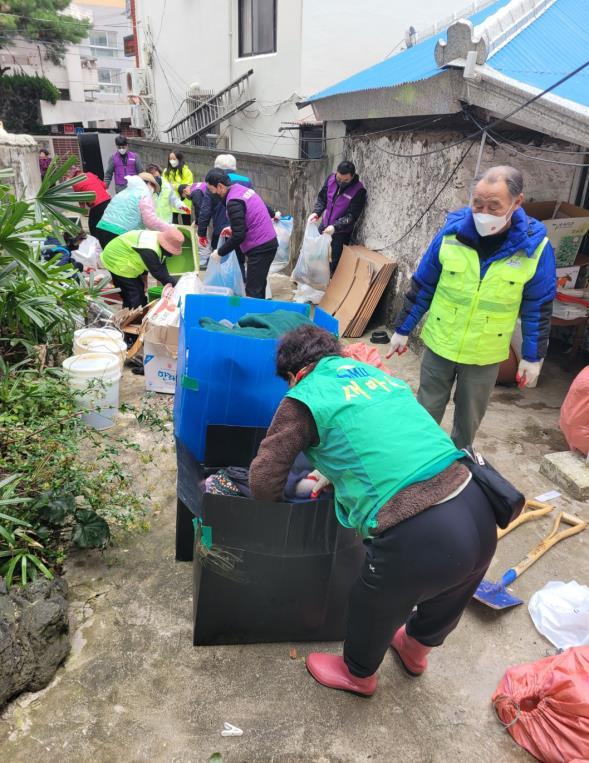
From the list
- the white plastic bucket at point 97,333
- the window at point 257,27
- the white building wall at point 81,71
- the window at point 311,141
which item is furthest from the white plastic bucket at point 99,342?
the white building wall at point 81,71

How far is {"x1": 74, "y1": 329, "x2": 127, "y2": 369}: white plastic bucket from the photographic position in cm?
375

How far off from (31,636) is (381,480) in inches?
52.9

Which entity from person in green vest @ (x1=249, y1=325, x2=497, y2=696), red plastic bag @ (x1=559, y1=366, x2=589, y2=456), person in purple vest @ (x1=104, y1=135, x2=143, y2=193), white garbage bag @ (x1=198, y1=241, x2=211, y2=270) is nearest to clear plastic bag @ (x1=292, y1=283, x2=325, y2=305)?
white garbage bag @ (x1=198, y1=241, x2=211, y2=270)

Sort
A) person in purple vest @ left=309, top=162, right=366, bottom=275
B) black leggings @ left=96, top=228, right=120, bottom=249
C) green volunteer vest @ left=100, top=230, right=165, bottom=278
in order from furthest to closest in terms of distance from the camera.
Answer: person in purple vest @ left=309, top=162, right=366, bottom=275
black leggings @ left=96, top=228, right=120, bottom=249
green volunteer vest @ left=100, top=230, right=165, bottom=278

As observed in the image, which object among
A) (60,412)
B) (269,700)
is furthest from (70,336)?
(269,700)

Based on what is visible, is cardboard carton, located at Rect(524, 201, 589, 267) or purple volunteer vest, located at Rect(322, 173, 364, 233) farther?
purple volunteer vest, located at Rect(322, 173, 364, 233)

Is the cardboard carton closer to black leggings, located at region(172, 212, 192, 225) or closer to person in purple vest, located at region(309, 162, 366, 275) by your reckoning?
person in purple vest, located at region(309, 162, 366, 275)

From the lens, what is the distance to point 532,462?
340cm

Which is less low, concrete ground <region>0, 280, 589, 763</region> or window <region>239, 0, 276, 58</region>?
window <region>239, 0, 276, 58</region>

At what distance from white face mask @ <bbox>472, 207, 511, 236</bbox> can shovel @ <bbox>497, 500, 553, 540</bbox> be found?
58.2 inches

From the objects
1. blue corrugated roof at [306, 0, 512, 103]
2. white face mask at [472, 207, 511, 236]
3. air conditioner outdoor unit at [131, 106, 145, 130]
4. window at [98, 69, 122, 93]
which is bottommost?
white face mask at [472, 207, 511, 236]

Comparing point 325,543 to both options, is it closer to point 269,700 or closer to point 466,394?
point 269,700

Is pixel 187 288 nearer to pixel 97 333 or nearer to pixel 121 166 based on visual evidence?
pixel 97 333

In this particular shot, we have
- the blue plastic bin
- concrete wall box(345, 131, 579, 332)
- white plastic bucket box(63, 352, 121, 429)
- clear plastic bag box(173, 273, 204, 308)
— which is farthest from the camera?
concrete wall box(345, 131, 579, 332)
